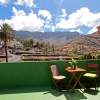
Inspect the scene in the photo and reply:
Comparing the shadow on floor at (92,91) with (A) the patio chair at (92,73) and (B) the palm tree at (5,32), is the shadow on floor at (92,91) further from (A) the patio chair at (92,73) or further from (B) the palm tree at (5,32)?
(B) the palm tree at (5,32)

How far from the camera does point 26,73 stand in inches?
310

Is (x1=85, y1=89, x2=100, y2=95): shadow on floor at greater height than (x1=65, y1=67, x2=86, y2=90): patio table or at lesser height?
lesser

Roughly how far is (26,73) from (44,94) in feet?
3.72

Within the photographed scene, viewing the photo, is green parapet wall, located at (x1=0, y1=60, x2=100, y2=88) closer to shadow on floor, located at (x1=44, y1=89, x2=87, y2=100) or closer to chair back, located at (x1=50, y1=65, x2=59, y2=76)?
Answer: chair back, located at (x1=50, y1=65, x2=59, y2=76)

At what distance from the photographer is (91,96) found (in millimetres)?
6781

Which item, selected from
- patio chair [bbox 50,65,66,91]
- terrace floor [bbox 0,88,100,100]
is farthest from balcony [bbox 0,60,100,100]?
patio chair [bbox 50,65,66,91]

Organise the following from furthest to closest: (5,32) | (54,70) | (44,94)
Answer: (5,32) < (54,70) < (44,94)

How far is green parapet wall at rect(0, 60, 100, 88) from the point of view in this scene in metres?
7.75

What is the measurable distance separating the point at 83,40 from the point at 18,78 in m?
39.8

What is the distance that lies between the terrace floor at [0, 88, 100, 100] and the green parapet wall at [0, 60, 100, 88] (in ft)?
0.98

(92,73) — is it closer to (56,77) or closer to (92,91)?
(92,91)

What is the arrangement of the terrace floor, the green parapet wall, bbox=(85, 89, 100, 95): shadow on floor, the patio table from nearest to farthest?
1. the terrace floor
2. bbox=(85, 89, 100, 95): shadow on floor
3. the patio table
4. the green parapet wall

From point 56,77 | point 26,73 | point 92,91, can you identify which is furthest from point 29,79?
point 92,91

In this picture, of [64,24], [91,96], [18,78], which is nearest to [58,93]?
[91,96]
